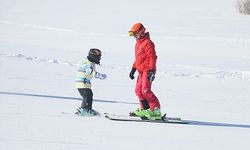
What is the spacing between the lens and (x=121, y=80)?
16984 millimetres

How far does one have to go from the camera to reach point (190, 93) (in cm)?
1456

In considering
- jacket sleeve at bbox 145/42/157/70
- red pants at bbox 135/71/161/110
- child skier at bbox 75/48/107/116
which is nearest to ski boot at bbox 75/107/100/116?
child skier at bbox 75/48/107/116

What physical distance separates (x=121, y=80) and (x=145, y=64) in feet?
25.4

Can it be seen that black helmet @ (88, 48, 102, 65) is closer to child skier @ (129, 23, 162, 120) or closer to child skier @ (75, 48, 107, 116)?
child skier @ (75, 48, 107, 116)

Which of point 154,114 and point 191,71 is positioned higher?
point 191,71

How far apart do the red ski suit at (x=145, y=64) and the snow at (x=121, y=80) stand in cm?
60

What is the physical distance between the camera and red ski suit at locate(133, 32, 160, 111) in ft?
29.9

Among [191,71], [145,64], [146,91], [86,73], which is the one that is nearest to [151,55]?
[145,64]

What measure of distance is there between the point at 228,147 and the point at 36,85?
7.25 m

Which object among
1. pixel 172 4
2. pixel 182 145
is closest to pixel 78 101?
pixel 182 145

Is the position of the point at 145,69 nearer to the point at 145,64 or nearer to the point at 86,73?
A: the point at 145,64

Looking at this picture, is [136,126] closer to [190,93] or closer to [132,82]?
[190,93]

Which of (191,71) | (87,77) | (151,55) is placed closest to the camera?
(151,55)

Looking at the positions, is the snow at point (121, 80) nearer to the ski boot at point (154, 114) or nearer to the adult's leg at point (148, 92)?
the ski boot at point (154, 114)
